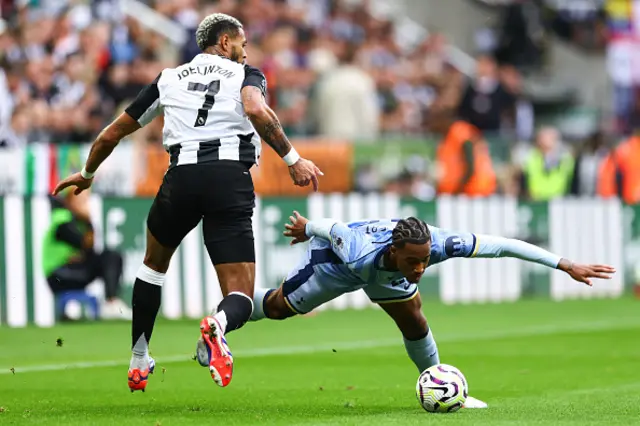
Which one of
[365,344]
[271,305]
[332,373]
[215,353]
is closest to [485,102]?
[365,344]

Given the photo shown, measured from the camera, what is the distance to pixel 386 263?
8.34 meters

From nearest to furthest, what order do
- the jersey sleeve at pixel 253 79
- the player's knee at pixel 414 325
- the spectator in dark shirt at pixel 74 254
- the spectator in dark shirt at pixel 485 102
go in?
1. the jersey sleeve at pixel 253 79
2. the player's knee at pixel 414 325
3. the spectator in dark shirt at pixel 74 254
4. the spectator in dark shirt at pixel 485 102

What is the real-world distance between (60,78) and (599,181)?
8.71m

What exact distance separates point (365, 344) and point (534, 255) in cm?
561

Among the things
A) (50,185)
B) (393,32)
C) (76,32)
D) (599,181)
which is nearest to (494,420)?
(50,185)

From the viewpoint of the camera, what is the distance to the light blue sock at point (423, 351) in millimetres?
8875

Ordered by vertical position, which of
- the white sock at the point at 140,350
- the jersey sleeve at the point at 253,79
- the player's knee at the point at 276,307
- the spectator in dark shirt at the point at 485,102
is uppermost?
the spectator in dark shirt at the point at 485,102

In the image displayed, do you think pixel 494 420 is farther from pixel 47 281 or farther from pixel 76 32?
pixel 76 32

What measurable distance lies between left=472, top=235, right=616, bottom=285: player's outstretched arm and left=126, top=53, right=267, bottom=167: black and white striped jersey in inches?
58.7

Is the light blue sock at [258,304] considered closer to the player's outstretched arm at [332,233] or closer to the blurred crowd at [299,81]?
the player's outstretched arm at [332,233]

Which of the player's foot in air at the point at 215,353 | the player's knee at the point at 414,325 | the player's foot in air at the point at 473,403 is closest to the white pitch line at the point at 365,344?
the player's knee at the point at 414,325

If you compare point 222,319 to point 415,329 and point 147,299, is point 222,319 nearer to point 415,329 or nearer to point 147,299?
point 147,299

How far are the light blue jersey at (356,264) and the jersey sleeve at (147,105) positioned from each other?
1288mm

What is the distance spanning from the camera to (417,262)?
8141 mm
